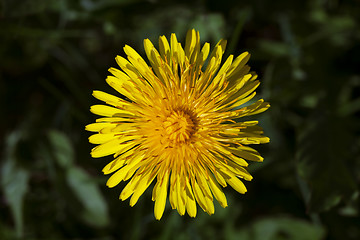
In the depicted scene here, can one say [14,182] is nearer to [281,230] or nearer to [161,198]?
[161,198]

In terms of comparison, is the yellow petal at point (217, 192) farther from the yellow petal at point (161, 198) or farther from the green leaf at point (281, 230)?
the green leaf at point (281, 230)

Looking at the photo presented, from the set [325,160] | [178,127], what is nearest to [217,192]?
[178,127]

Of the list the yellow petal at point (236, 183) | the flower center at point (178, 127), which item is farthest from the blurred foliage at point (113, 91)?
the flower center at point (178, 127)

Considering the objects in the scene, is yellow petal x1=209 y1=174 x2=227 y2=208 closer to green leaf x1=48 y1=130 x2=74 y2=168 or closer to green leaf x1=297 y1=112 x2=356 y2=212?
green leaf x1=297 y1=112 x2=356 y2=212

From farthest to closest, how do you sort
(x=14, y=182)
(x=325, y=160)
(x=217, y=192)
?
(x=14, y=182), (x=325, y=160), (x=217, y=192)

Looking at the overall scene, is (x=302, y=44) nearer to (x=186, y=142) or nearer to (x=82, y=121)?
(x=186, y=142)

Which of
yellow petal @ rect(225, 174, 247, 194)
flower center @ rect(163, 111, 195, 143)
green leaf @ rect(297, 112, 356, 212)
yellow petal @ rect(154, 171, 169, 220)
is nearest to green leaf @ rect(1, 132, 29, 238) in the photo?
yellow petal @ rect(154, 171, 169, 220)

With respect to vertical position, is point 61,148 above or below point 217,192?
above

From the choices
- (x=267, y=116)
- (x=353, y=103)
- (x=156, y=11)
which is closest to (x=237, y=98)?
(x=267, y=116)
